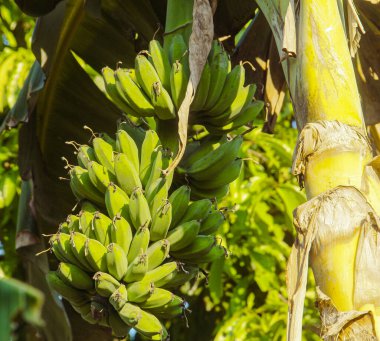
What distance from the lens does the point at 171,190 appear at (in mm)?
1515

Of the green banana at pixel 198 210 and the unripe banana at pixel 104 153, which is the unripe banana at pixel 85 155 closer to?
the unripe banana at pixel 104 153

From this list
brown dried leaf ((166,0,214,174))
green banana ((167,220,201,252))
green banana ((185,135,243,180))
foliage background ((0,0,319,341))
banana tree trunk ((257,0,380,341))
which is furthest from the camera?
foliage background ((0,0,319,341))

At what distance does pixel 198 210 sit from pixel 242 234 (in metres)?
1.23

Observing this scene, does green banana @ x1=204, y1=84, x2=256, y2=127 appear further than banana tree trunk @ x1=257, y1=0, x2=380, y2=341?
Yes

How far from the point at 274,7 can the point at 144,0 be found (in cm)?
73

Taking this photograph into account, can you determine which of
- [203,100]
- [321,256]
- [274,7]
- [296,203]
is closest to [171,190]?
[203,100]

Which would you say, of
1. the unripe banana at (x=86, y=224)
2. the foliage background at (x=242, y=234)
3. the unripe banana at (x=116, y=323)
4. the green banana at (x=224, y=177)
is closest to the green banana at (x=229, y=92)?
the green banana at (x=224, y=177)

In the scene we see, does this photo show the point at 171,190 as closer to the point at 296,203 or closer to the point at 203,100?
the point at 203,100

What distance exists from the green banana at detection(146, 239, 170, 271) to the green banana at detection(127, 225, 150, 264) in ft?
0.06

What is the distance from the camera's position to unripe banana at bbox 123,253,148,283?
130 cm

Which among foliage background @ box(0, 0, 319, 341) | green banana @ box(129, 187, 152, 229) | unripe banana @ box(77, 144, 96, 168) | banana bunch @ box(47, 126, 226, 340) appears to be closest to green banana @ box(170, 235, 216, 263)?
banana bunch @ box(47, 126, 226, 340)

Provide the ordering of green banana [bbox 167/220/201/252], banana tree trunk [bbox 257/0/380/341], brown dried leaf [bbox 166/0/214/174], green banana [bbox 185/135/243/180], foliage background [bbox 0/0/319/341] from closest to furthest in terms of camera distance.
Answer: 1. banana tree trunk [bbox 257/0/380/341]
2. brown dried leaf [bbox 166/0/214/174]
3. green banana [bbox 167/220/201/252]
4. green banana [bbox 185/135/243/180]
5. foliage background [bbox 0/0/319/341]

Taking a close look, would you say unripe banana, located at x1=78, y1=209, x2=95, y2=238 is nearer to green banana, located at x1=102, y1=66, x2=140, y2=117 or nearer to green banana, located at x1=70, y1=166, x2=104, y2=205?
green banana, located at x1=70, y1=166, x2=104, y2=205

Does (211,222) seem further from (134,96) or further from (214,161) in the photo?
(134,96)
